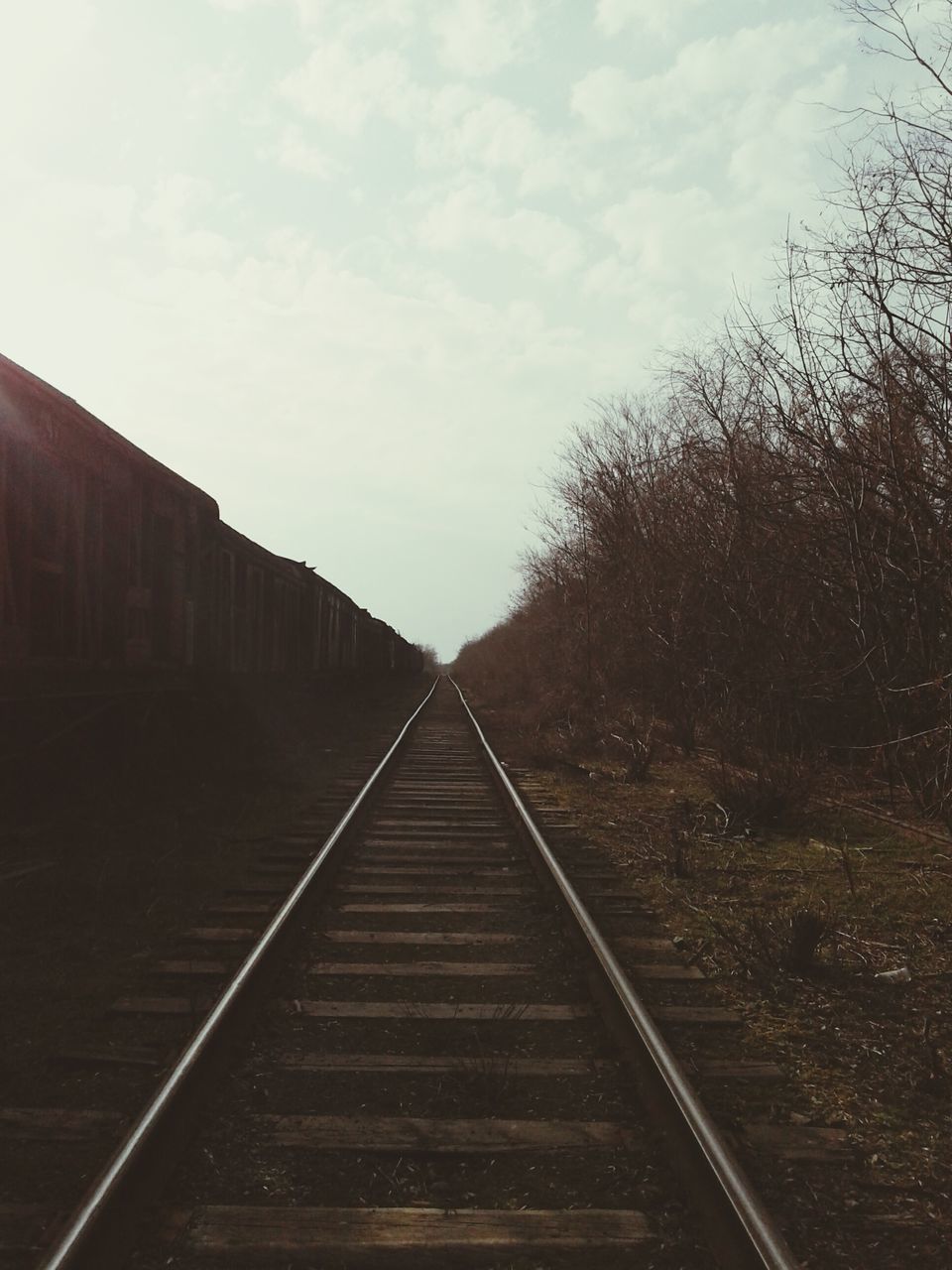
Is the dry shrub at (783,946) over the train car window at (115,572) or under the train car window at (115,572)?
under

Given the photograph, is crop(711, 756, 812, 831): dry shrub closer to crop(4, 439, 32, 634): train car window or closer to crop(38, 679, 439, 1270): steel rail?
crop(38, 679, 439, 1270): steel rail

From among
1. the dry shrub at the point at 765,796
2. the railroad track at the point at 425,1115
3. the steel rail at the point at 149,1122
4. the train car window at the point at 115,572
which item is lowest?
the railroad track at the point at 425,1115

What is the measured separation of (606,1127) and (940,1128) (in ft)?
3.37

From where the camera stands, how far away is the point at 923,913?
16.9 feet

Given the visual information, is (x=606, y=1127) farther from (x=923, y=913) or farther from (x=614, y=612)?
(x=614, y=612)

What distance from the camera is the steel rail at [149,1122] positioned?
1.98 metres

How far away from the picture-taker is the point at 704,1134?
8.09 feet

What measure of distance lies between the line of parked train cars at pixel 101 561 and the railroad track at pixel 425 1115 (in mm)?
2637

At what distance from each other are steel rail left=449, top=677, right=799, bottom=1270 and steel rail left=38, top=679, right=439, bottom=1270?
1.40m

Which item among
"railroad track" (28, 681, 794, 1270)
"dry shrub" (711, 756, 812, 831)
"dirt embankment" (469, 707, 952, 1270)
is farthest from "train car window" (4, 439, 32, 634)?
"dry shrub" (711, 756, 812, 831)

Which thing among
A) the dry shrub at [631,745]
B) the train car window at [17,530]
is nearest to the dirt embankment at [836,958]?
the dry shrub at [631,745]

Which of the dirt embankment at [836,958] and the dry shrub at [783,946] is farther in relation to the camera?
the dry shrub at [783,946]

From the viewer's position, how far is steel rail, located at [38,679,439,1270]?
1979 millimetres

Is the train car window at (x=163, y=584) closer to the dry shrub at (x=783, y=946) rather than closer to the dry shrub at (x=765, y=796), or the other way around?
the dry shrub at (x=765, y=796)
